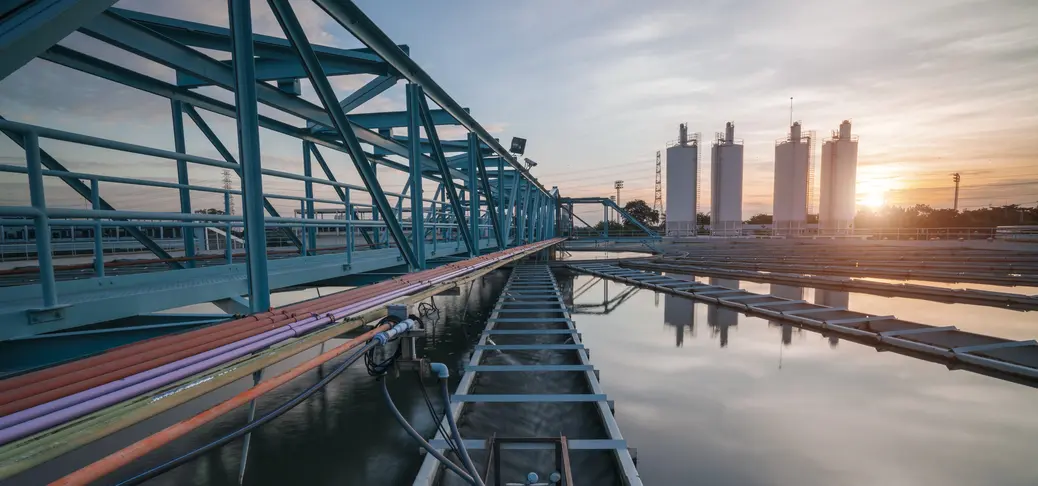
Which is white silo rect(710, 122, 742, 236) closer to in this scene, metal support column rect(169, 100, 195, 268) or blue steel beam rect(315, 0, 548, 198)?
blue steel beam rect(315, 0, 548, 198)

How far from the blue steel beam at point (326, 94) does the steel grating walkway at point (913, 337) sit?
31.0 ft

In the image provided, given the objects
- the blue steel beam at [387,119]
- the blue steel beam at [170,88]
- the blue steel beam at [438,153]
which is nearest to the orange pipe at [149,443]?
the blue steel beam at [170,88]

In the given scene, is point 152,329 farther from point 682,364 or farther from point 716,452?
point 682,364

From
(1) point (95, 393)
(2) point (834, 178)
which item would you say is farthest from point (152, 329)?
(2) point (834, 178)

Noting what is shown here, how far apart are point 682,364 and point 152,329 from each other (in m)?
7.76

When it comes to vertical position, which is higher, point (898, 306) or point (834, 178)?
point (834, 178)

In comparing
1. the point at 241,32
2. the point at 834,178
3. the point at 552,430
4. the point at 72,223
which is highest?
the point at 834,178

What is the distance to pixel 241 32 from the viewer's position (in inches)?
122

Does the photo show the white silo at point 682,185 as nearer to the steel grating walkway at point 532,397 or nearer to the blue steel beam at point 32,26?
the steel grating walkway at point 532,397

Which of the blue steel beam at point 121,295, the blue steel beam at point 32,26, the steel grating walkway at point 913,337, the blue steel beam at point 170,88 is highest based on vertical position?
the blue steel beam at point 170,88

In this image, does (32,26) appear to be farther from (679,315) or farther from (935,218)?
(935,218)

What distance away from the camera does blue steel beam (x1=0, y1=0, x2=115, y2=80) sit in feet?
6.40

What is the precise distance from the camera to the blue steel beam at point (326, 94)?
360 centimetres

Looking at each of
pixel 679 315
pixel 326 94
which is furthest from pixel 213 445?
pixel 679 315
